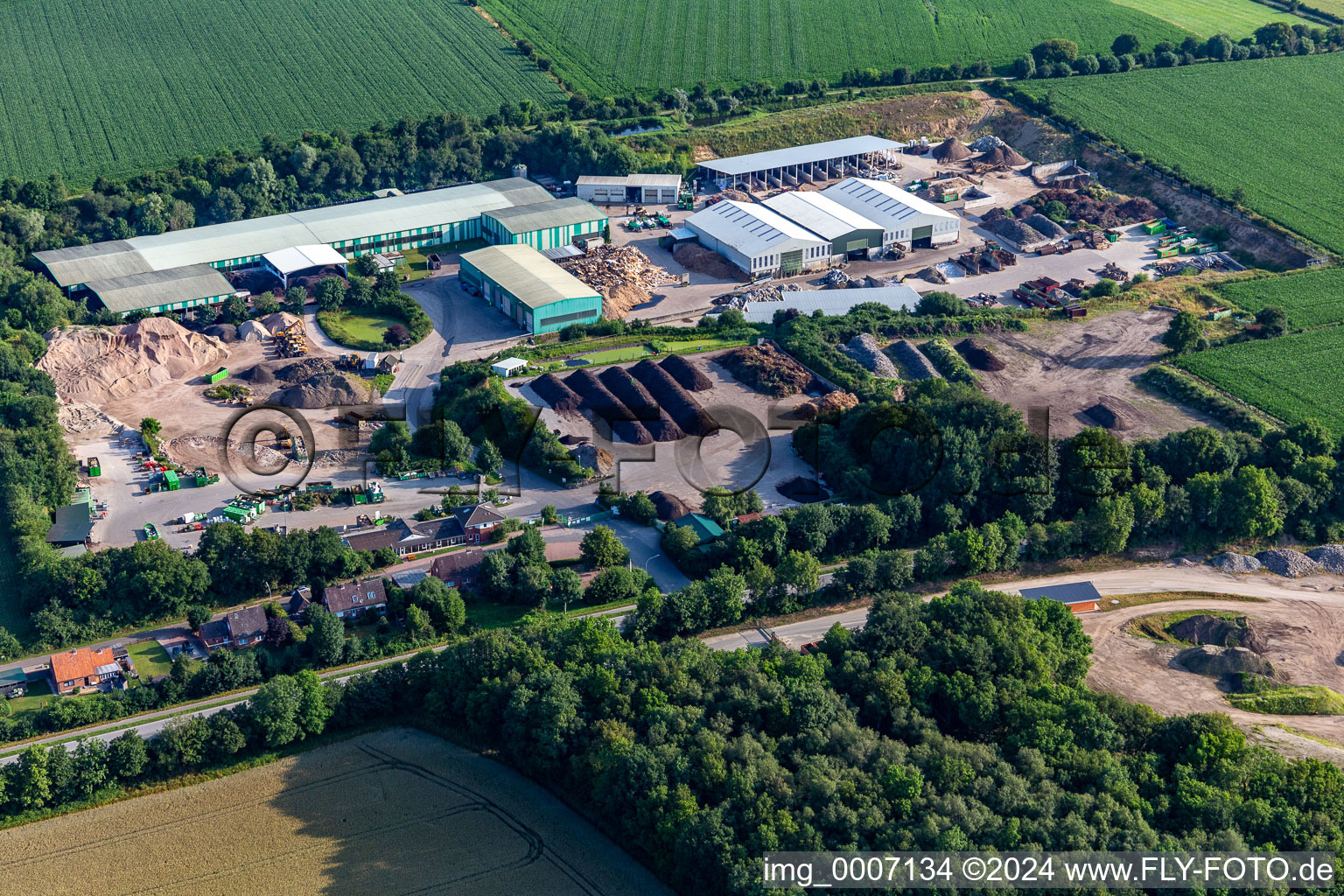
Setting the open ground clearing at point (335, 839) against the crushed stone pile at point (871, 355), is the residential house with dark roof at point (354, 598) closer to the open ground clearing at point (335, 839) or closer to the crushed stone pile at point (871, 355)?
the open ground clearing at point (335, 839)

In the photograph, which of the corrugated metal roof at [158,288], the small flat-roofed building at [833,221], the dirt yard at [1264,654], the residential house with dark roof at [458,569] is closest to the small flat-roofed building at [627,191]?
the small flat-roofed building at [833,221]

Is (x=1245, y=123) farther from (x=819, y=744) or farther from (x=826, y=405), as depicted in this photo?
→ (x=819, y=744)

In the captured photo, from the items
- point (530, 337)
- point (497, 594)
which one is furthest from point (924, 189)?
point (497, 594)

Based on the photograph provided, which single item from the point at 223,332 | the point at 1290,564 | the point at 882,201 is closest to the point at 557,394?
the point at 223,332

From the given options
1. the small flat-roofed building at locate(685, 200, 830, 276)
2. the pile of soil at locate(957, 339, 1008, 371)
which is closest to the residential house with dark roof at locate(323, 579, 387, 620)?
the pile of soil at locate(957, 339, 1008, 371)

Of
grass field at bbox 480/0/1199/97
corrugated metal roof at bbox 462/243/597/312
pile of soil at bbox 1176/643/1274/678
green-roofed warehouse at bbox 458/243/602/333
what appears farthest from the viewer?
grass field at bbox 480/0/1199/97

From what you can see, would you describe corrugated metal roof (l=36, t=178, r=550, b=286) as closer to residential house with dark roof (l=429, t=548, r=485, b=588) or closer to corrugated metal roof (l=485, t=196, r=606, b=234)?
corrugated metal roof (l=485, t=196, r=606, b=234)
